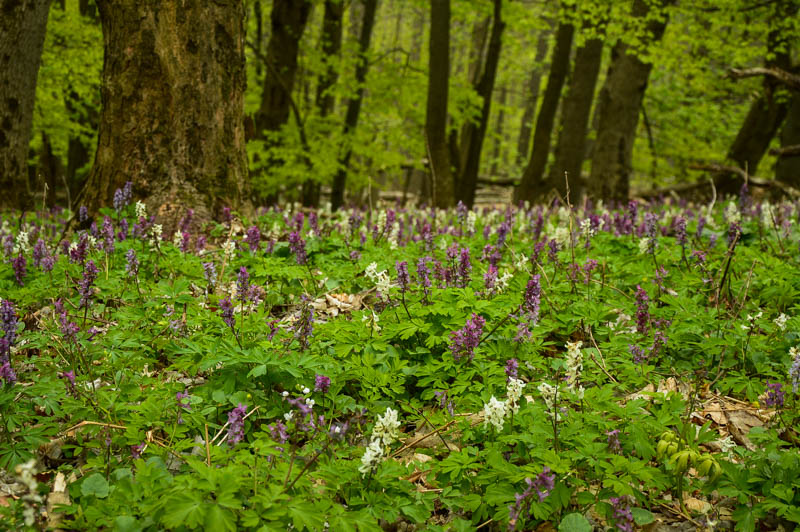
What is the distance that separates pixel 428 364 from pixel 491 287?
84 cm

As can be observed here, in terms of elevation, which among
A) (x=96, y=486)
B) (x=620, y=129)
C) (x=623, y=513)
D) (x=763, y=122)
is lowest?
(x=96, y=486)

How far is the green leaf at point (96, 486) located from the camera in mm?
2156

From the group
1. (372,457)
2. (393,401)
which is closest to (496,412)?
(372,457)

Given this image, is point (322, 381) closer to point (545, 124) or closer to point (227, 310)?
point (227, 310)

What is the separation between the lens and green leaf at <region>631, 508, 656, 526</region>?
87.3 inches

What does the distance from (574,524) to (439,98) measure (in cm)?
1177

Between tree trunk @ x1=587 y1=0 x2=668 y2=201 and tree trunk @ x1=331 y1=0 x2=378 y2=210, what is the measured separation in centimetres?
623

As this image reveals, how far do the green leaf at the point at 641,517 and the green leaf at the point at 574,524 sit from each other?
21cm

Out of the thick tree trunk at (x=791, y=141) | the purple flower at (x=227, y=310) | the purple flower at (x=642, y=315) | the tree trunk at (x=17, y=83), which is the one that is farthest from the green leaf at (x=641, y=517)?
the thick tree trunk at (x=791, y=141)

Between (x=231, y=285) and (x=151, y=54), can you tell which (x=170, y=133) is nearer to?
(x=151, y=54)

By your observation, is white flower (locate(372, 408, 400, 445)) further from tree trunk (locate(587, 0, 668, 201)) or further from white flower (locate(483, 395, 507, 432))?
tree trunk (locate(587, 0, 668, 201))

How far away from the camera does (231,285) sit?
167 inches

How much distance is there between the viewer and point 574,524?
2.18 meters

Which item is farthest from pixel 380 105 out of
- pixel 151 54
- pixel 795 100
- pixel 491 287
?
pixel 491 287
